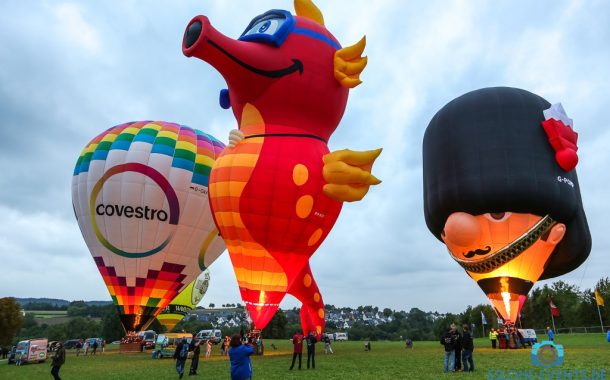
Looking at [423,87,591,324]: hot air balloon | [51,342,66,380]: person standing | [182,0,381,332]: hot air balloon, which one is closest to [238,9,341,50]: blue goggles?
[182,0,381,332]: hot air balloon

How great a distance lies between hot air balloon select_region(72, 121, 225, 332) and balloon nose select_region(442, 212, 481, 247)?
921 cm

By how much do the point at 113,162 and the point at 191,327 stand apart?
48.9m

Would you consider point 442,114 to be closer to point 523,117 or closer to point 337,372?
point 523,117

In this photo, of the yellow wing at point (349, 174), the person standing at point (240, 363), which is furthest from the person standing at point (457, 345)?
the person standing at point (240, 363)

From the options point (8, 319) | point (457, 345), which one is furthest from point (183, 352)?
point (8, 319)

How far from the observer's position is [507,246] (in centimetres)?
1555

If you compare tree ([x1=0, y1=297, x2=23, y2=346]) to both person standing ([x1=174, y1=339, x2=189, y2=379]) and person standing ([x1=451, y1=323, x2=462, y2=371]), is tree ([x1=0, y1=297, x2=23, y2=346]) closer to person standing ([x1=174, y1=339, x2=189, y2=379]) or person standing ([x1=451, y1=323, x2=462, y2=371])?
person standing ([x1=174, y1=339, x2=189, y2=379])

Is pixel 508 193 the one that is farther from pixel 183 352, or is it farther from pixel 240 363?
pixel 240 363

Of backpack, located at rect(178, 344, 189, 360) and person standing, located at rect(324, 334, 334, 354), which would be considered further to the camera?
person standing, located at rect(324, 334, 334, 354)

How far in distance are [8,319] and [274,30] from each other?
2473cm

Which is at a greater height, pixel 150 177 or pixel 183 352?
pixel 150 177

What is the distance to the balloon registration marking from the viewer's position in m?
17.3

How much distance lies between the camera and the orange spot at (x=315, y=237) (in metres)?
13.0

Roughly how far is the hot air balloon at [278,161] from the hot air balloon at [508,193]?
527 cm
